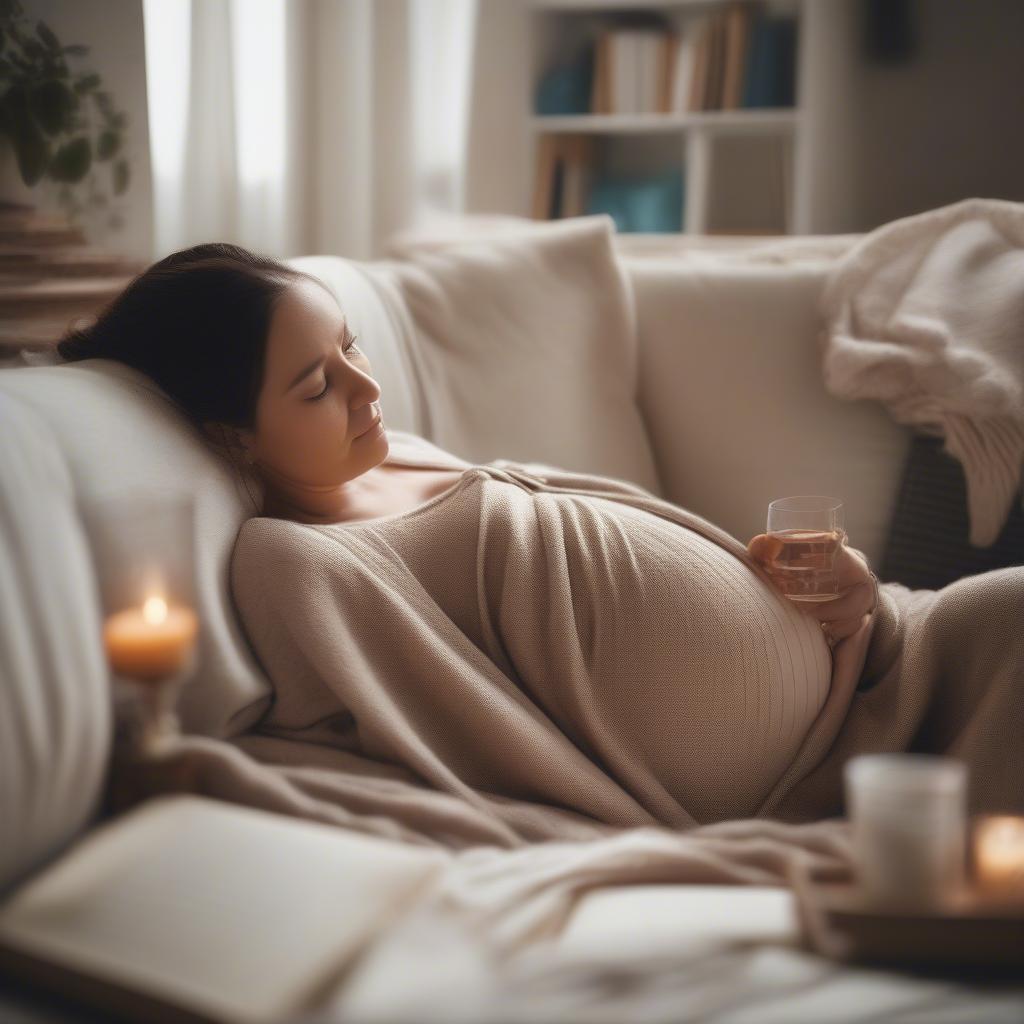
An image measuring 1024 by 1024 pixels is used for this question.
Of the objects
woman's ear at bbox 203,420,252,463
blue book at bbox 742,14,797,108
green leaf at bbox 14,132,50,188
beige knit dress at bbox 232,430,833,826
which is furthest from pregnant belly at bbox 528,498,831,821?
blue book at bbox 742,14,797,108

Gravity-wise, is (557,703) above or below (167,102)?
below

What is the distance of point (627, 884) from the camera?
3.00 feet

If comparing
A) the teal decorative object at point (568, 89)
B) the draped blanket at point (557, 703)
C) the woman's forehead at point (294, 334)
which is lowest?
the draped blanket at point (557, 703)

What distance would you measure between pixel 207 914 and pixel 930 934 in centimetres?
46

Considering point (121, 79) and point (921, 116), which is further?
point (921, 116)

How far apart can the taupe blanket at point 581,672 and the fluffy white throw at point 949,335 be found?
0.47 metres

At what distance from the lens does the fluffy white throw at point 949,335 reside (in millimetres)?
1612

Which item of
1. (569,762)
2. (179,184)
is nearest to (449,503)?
(569,762)

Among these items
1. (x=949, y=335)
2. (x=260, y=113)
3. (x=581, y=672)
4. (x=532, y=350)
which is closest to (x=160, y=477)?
(x=581, y=672)

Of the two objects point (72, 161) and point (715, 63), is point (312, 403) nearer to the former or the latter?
point (72, 161)

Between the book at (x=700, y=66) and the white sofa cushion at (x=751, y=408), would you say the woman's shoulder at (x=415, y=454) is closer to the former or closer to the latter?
the white sofa cushion at (x=751, y=408)

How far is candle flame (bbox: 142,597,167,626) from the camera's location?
0.91 m

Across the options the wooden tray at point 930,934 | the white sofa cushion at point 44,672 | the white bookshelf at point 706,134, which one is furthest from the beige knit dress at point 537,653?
the white bookshelf at point 706,134

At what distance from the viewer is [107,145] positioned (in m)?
1.67
